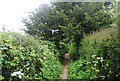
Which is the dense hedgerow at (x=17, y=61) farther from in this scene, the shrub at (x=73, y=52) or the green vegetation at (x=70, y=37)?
the shrub at (x=73, y=52)

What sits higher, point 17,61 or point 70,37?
point 70,37

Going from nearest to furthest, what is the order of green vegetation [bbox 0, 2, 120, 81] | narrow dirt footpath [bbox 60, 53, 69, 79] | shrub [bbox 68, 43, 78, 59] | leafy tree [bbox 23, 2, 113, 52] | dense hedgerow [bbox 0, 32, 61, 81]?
dense hedgerow [bbox 0, 32, 61, 81], green vegetation [bbox 0, 2, 120, 81], narrow dirt footpath [bbox 60, 53, 69, 79], shrub [bbox 68, 43, 78, 59], leafy tree [bbox 23, 2, 113, 52]

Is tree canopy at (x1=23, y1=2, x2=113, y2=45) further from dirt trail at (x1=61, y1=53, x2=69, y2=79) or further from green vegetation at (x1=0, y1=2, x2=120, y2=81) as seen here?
dirt trail at (x1=61, y1=53, x2=69, y2=79)

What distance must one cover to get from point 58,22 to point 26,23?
6.17 ft

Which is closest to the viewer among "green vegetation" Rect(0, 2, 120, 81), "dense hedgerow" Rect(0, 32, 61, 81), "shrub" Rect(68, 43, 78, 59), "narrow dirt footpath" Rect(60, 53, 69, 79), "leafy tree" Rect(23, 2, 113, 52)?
"dense hedgerow" Rect(0, 32, 61, 81)

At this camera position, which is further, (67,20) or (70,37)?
(67,20)

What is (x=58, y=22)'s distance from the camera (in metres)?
5.52

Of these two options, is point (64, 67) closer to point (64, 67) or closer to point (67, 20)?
point (64, 67)

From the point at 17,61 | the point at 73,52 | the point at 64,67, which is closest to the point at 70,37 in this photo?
the point at 73,52

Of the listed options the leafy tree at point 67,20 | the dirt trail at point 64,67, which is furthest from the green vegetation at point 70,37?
the dirt trail at point 64,67

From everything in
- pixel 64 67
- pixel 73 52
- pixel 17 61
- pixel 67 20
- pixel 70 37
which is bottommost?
pixel 64 67

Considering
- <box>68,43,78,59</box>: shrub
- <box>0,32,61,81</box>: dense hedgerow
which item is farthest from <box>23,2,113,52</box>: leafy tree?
<box>0,32,61,81</box>: dense hedgerow

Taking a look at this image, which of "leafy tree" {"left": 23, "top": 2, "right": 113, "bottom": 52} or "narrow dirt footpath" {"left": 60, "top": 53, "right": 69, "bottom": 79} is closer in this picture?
"narrow dirt footpath" {"left": 60, "top": 53, "right": 69, "bottom": 79}

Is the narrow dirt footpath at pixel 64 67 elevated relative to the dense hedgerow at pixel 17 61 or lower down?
lower down
